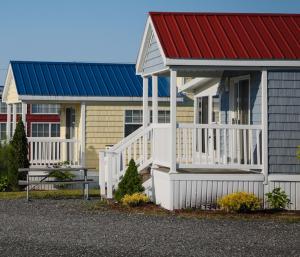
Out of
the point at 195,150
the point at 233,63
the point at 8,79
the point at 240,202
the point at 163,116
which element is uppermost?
the point at 8,79

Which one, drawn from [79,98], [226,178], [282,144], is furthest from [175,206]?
[79,98]

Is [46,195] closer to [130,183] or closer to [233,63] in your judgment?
[130,183]

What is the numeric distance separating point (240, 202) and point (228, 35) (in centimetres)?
395

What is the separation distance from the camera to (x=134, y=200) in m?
16.1

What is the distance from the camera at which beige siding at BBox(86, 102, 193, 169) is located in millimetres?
25312

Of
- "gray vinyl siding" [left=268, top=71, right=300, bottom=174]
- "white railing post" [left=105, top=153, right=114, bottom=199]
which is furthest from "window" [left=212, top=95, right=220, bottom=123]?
"gray vinyl siding" [left=268, top=71, right=300, bottom=174]

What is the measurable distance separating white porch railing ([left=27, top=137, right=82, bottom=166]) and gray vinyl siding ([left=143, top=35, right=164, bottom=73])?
637 cm

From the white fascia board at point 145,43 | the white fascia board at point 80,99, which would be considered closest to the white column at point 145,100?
the white fascia board at point 145,43

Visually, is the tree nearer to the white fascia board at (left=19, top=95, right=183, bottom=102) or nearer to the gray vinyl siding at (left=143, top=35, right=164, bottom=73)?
the white fascia board at (left=19, top=95, right=183, bottom=102)

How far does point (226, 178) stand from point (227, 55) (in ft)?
8.65

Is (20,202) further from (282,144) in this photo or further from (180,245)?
(180,245)

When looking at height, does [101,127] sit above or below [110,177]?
above

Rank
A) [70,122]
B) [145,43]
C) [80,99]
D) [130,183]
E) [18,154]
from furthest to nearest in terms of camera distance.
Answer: [70,122], [80,99], [18,154], [145,43], [130,183]

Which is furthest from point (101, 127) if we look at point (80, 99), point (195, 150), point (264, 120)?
point (264, 120)
